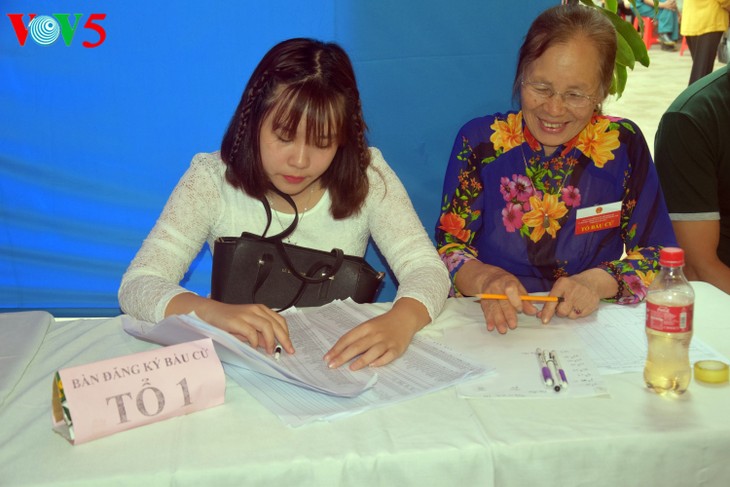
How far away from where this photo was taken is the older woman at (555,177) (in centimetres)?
177

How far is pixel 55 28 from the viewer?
88.4 inches

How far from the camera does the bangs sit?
1.54 meters

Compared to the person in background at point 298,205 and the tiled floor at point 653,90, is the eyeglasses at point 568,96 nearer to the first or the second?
the person in background at point 298,205

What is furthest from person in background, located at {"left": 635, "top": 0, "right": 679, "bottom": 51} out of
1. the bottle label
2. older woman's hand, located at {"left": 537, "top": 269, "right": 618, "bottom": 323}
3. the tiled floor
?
the bottle label

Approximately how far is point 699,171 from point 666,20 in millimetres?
9400

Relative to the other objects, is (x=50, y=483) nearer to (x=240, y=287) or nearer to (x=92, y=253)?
(x=240, y=287)

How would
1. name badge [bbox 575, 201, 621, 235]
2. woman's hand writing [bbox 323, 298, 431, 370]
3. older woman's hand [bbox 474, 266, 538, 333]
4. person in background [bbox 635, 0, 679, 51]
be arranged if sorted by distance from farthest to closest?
person in background [bbox 635, 0, 679, 51]
name badge [bbox 575, 201, 621, 235]
older woman's hand [bbox 474, 266, 538, 333]
woman's hand writing [bbox 323, 298, 431, 370]

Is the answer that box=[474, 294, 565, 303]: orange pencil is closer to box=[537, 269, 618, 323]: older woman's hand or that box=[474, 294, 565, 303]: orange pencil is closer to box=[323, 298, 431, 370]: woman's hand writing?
box=[537, 269, 618, 323]: older woman's hand

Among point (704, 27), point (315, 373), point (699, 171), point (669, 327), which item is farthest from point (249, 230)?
point (704, 27)

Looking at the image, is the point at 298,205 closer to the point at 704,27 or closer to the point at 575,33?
the point at 575,33

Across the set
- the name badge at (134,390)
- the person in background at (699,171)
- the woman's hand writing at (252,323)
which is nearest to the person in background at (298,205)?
the woman's hand writing at (252,323)

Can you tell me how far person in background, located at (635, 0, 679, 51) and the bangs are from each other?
30.5 ft

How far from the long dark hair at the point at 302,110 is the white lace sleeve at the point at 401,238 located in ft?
0.18

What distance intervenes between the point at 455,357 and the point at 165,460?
0.51 metres
